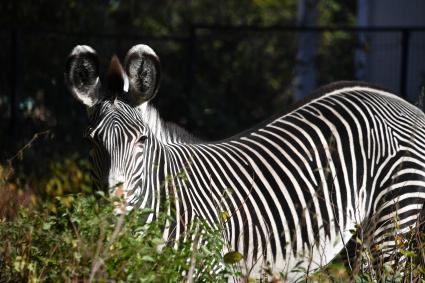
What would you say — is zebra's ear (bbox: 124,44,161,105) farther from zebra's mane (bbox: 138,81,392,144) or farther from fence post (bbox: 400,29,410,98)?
fence post (bbox: 400,29,410,98)

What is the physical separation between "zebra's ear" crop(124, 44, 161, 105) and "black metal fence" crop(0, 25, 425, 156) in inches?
180

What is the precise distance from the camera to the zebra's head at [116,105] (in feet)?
14.8

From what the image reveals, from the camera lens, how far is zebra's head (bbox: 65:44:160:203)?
14.8ft

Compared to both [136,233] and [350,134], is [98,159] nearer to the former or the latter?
[136,233]

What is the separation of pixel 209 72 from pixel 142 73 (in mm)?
9150

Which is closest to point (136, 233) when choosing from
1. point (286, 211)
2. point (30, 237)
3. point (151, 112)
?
point (30, 237)

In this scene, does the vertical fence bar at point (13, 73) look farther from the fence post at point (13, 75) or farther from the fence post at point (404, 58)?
the fence post at point (404, 58)

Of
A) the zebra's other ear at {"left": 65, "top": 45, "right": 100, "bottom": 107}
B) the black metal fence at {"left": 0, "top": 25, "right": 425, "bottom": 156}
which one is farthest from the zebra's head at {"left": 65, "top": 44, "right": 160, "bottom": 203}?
the black metal fence at {"left": 0, "top": 25, "right": 425, "bottom": 156}

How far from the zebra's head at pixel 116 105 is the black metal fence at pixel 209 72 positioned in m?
4.51

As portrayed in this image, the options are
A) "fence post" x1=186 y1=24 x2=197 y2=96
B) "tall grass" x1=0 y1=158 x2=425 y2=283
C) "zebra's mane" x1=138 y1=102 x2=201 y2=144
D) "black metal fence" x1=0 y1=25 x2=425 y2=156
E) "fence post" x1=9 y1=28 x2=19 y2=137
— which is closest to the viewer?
"tall grass" x1=0 y1=158 x2=425 y2=283

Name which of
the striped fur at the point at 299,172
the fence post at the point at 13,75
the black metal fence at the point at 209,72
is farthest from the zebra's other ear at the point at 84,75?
A: the fence post at the point at 13,75

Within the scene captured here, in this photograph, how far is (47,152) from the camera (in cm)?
1009

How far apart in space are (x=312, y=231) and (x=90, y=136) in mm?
1515

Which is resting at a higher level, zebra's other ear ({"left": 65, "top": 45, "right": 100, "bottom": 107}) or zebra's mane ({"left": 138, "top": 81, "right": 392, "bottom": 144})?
zebra's other ear ({"left": 65, "top": 45, "right": 100, "bottom": 107})
